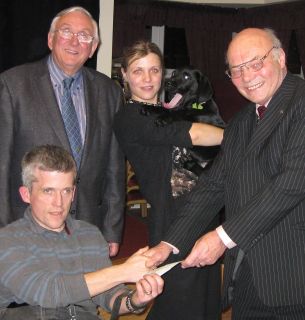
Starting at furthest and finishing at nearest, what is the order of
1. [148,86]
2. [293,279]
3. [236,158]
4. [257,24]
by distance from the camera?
[257,24]
[148,86]
[236,158]
[293,279]

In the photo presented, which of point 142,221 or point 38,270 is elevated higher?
point 38,270

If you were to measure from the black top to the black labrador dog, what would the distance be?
8 cm

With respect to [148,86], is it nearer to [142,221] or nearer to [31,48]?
[31,48]

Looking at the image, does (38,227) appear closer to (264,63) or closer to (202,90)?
(264,63)

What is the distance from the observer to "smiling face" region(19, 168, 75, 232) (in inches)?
68.9

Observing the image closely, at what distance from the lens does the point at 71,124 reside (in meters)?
2.35

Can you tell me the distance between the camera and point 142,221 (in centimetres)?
658

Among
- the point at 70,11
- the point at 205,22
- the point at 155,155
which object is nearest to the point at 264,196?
the point at 155,155

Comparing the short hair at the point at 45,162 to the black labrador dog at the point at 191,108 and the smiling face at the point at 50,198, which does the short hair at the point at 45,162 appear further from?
the black labrador dog at the point at 191,108

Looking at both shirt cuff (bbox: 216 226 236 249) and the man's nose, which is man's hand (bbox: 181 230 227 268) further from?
the man's nose

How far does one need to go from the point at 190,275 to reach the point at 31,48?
10.8ft

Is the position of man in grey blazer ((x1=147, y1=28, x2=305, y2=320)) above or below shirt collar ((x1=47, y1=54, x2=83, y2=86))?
below

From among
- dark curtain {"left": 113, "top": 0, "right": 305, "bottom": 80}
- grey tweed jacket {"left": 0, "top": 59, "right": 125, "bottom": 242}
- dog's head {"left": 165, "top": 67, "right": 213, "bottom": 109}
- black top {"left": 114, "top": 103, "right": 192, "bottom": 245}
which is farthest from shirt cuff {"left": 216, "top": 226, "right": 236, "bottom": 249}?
dark curtain {"left": 113, "top": 0, "right": 305, "bottom": 80}

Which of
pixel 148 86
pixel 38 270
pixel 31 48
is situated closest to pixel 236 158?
pixel 148 86
